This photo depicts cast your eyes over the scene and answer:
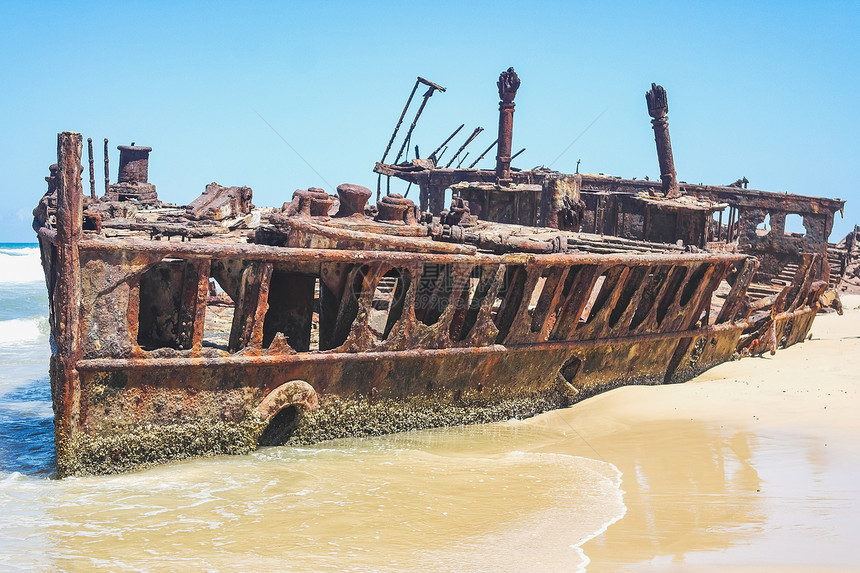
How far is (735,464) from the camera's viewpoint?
727cm

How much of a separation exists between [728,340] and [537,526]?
6721 mm

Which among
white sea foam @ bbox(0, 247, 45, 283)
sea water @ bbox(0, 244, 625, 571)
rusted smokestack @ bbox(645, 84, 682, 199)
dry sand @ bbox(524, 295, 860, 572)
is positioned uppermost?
rusted smokestack @ bbox(645, 84, 682, 199)

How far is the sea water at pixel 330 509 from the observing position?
17.2 feet

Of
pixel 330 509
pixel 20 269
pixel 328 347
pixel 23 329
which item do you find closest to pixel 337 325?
pixel 328 347

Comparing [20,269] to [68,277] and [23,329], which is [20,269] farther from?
[68,277]

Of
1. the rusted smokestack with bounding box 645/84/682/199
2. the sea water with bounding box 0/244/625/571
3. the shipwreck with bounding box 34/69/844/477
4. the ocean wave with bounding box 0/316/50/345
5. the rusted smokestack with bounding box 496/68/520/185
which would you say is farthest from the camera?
the rusted smokestack with bounding box 496/68/520/185

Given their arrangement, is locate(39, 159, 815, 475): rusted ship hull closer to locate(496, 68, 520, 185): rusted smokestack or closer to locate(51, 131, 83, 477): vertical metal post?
locate(51, 131, 83, 477): vertical metal post

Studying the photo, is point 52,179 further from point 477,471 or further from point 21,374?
point 477,471

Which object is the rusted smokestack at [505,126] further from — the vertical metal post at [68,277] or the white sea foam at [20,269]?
the white sea foam at [20,269]

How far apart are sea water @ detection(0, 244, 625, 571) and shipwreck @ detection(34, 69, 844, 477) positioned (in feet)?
1.12

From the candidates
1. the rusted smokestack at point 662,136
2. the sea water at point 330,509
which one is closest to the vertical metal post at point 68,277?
the sea water at point 330,509

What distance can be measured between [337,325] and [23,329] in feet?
51.0

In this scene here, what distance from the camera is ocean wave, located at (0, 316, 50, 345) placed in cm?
1906

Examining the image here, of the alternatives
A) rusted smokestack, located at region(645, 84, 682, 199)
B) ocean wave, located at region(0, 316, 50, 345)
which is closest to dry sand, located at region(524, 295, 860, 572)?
rusted smokestack, located at region(645, 84, 682, 199)
